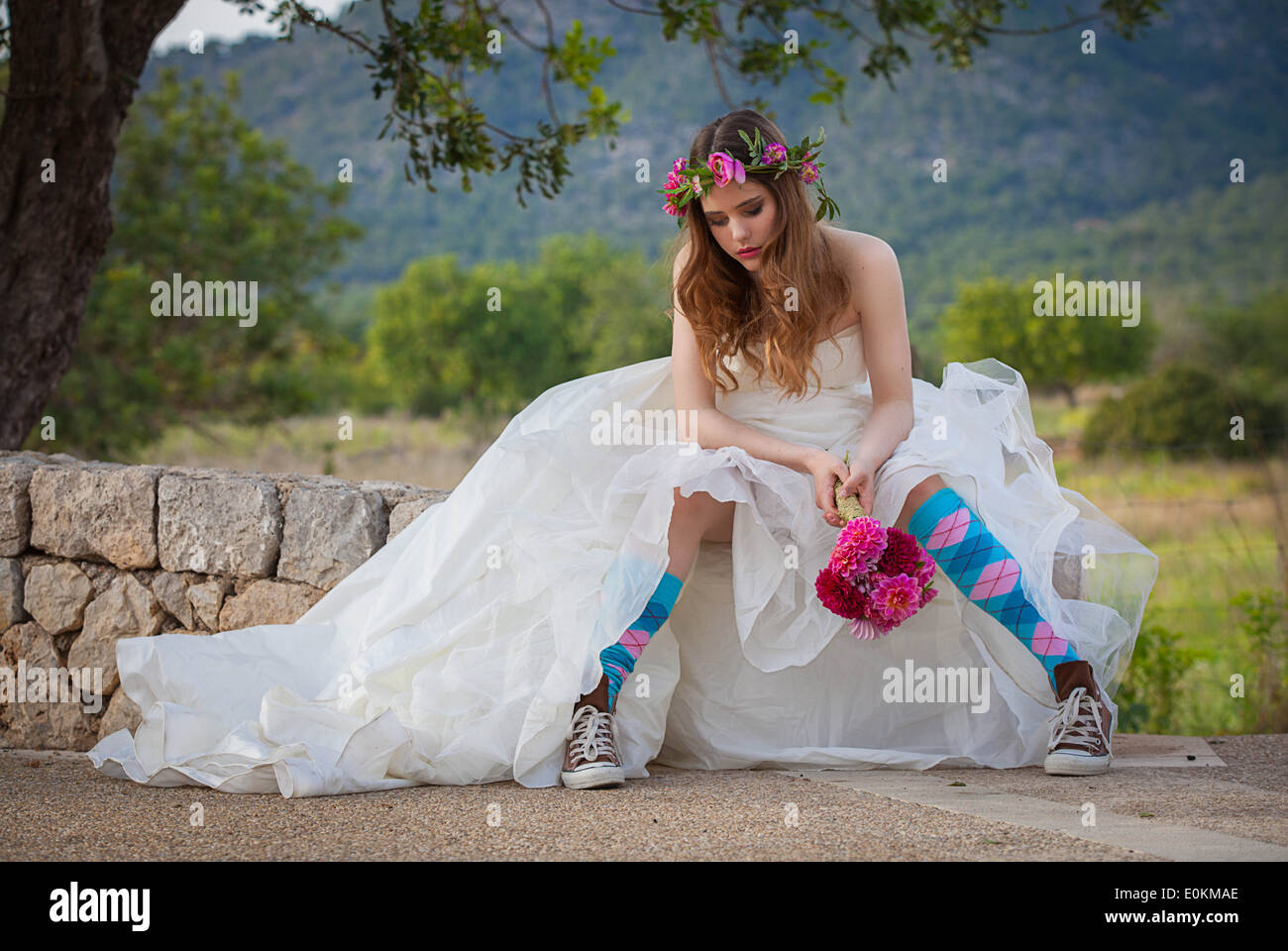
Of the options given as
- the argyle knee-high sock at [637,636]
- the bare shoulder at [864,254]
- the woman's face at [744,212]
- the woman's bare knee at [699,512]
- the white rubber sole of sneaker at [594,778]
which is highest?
the woman's face at [744,212]

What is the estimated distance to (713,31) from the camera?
568 centimetres

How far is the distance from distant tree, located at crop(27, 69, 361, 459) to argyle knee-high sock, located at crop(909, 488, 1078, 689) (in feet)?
32.2

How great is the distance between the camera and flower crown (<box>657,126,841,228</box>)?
2990 millimetres

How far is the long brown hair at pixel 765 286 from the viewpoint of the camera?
3.06 metres

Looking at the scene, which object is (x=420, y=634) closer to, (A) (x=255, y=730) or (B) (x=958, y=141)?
(A) (x=255, y=730)

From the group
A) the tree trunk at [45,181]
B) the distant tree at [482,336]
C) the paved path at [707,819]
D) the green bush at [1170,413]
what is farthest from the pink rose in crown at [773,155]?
the distant tree at [482,336]

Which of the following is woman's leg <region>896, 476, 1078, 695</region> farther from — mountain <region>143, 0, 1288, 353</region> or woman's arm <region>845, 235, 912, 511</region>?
mountain <region>143, 0, 1288, 353</region>

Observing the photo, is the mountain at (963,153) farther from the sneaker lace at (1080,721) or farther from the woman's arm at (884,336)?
the sneaker lace at (1080,721)

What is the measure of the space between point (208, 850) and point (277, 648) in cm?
105

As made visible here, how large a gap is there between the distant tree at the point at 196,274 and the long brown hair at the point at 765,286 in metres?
9.15

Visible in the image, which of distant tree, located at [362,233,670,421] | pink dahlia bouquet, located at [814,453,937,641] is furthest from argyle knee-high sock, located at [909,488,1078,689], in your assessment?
distant tree, located at [362,233,670,421]

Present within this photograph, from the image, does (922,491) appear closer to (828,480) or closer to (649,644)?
(828,480)
